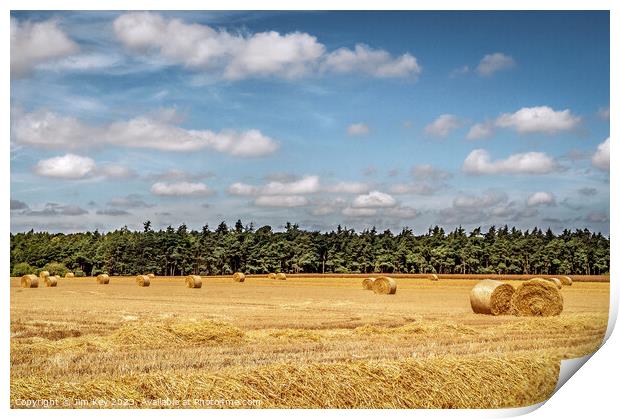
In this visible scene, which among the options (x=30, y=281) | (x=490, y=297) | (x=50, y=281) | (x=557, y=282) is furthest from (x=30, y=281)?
(x=557, y=282)

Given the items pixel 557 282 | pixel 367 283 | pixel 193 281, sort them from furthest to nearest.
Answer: pixel 557 282, pixel 367 283, pixel 193 281

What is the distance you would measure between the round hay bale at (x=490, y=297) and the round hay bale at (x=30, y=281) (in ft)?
18.2

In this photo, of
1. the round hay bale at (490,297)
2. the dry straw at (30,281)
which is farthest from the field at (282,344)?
the round hay bale at (490,297)

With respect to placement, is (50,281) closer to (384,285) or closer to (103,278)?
(103,278)

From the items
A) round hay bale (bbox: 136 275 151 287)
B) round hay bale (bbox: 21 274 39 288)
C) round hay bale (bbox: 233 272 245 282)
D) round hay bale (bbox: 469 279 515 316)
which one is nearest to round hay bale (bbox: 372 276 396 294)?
round hay bale (bbox: 469 279 515 316)

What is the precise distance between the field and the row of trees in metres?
0.21

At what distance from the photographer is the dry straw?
305 inches

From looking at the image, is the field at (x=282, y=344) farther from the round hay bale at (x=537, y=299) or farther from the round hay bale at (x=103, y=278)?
the round hay bale at (x=537, y=299)

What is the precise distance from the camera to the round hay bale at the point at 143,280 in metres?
8.12

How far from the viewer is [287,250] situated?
848 cm

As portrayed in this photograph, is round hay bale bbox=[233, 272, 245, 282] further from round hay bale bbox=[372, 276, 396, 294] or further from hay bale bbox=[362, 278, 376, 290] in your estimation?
round hay bale bbox=[372, 276, 396, 294]

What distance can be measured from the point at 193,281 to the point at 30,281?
5.72ft
